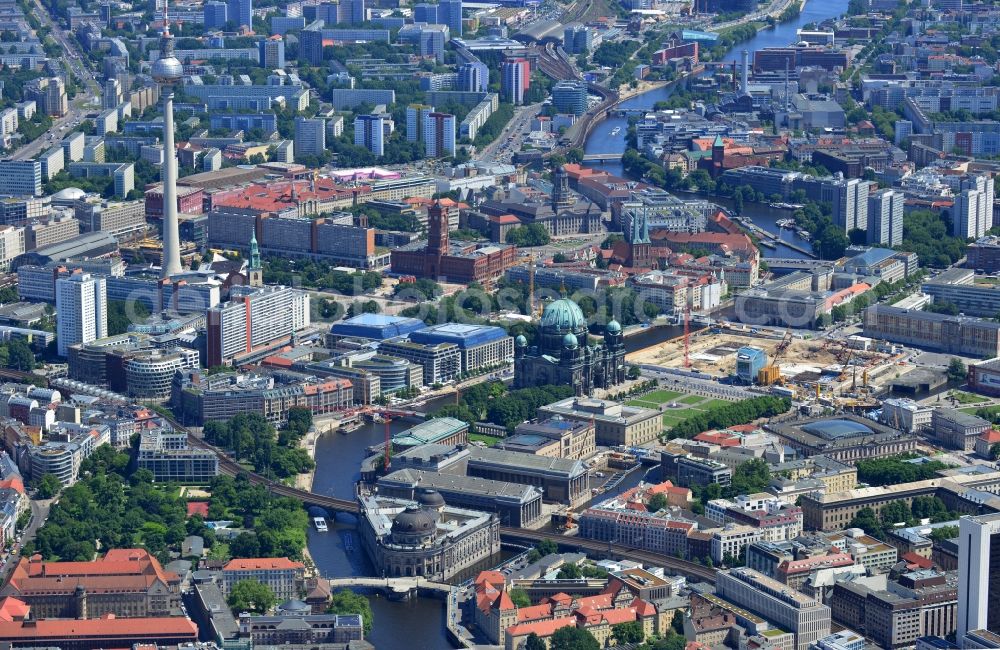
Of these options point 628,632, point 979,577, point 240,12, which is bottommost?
point 628,632

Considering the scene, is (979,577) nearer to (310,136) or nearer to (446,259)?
(446,259)

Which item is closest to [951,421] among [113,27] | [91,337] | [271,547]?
[271,547]

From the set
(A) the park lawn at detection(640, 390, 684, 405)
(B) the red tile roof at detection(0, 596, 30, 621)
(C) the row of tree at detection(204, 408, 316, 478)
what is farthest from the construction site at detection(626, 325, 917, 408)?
(B) the red tile roof at detection(0, 596, 30, 621)

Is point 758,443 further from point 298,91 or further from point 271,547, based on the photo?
point 298,91

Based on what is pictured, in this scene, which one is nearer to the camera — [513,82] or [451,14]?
[513,82]

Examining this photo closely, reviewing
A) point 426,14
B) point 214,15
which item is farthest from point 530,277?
point 426,14

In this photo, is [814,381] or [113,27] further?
[113,27]
